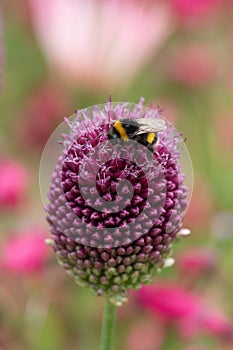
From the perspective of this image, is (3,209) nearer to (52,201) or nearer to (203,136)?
(52,201)

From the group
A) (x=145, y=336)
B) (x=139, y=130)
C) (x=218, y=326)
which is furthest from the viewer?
(x=145, y=336)

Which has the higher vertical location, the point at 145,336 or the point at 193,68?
the point at 193,68

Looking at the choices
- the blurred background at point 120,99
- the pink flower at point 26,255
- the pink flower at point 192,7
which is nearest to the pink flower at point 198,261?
the blurred background at point 120,99

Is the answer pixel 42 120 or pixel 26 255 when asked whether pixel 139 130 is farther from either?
pixel 42 120

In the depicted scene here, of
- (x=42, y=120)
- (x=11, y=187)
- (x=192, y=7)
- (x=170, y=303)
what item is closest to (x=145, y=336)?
(x=170, y=303)

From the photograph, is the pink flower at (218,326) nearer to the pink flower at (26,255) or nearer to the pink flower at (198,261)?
the pink flower at (198,261)

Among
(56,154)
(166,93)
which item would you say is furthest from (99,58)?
(56,154)
